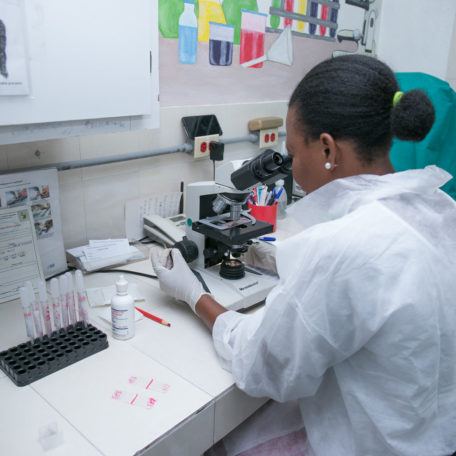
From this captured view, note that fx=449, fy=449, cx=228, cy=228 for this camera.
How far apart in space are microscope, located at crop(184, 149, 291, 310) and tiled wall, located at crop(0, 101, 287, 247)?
1.10ft

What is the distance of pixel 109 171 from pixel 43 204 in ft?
0.95

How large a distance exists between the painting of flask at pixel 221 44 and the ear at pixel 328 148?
1071 millimetres

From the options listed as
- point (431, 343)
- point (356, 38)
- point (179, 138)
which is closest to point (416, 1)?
point (356, 38)

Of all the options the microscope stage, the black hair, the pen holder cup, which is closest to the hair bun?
the black hair

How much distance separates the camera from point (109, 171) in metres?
1.55

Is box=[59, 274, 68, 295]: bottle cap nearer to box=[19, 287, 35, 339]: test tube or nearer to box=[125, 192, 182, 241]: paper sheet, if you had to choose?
box=[19, 287, 35, 339]: test tube

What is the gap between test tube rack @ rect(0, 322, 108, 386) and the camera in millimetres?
888

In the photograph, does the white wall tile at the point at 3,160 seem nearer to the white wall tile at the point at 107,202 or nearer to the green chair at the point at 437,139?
the white wall tile at the point at 107,202

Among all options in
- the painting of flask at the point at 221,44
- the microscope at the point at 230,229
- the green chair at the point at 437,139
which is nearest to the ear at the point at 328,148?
the microscope at the point at 230,229

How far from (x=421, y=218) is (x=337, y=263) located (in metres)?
0.19

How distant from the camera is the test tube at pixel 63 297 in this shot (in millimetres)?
1012

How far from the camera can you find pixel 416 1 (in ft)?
8.54

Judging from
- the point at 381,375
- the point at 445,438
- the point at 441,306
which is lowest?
the point at 445,438

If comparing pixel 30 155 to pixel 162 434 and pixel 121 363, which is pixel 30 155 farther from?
pixel 162 434
